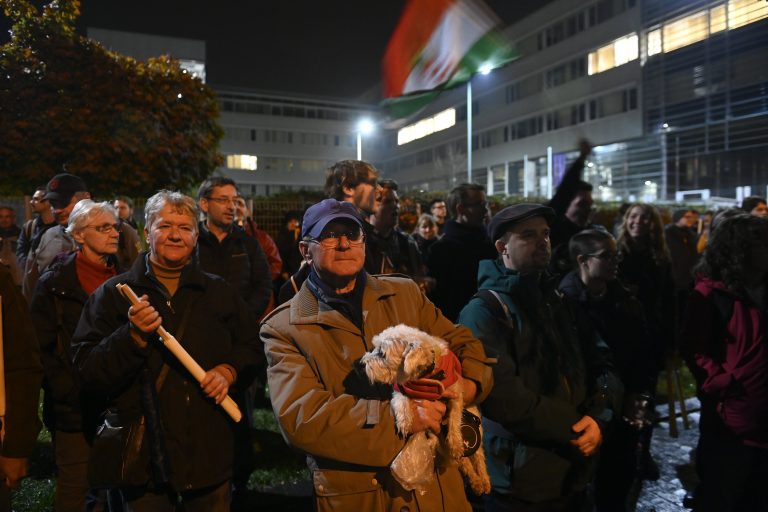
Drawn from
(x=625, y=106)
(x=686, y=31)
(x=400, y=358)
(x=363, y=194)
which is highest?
(x=686, y=31)

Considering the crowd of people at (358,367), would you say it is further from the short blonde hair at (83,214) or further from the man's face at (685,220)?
the man's face at (685,220)

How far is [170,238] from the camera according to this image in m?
2.96

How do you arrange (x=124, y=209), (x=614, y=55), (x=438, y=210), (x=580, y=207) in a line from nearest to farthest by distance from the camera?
(x=580, y=207) < (x=124, y=209) < (x=438, y=210) < (x=614, y=55)

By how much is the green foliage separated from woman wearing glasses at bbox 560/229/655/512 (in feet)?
56.8

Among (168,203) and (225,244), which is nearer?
(168,203)

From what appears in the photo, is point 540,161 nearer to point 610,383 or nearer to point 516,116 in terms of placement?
point 516,116

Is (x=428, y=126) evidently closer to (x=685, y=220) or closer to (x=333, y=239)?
(x=685, y=220)

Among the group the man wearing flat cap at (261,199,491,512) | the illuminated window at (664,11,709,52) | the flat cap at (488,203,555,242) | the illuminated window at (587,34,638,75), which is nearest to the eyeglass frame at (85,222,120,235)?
the man wearing flat cap at (261,199,491,512)

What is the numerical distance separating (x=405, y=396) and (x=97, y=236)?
8.41 ft

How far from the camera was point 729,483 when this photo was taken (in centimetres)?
345

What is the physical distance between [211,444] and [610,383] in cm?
224

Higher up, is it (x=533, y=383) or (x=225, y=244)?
(x=225, y=244)

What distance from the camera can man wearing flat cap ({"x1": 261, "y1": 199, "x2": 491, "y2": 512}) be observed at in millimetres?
1997

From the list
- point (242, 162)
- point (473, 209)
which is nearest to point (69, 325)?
point (473, 209)
